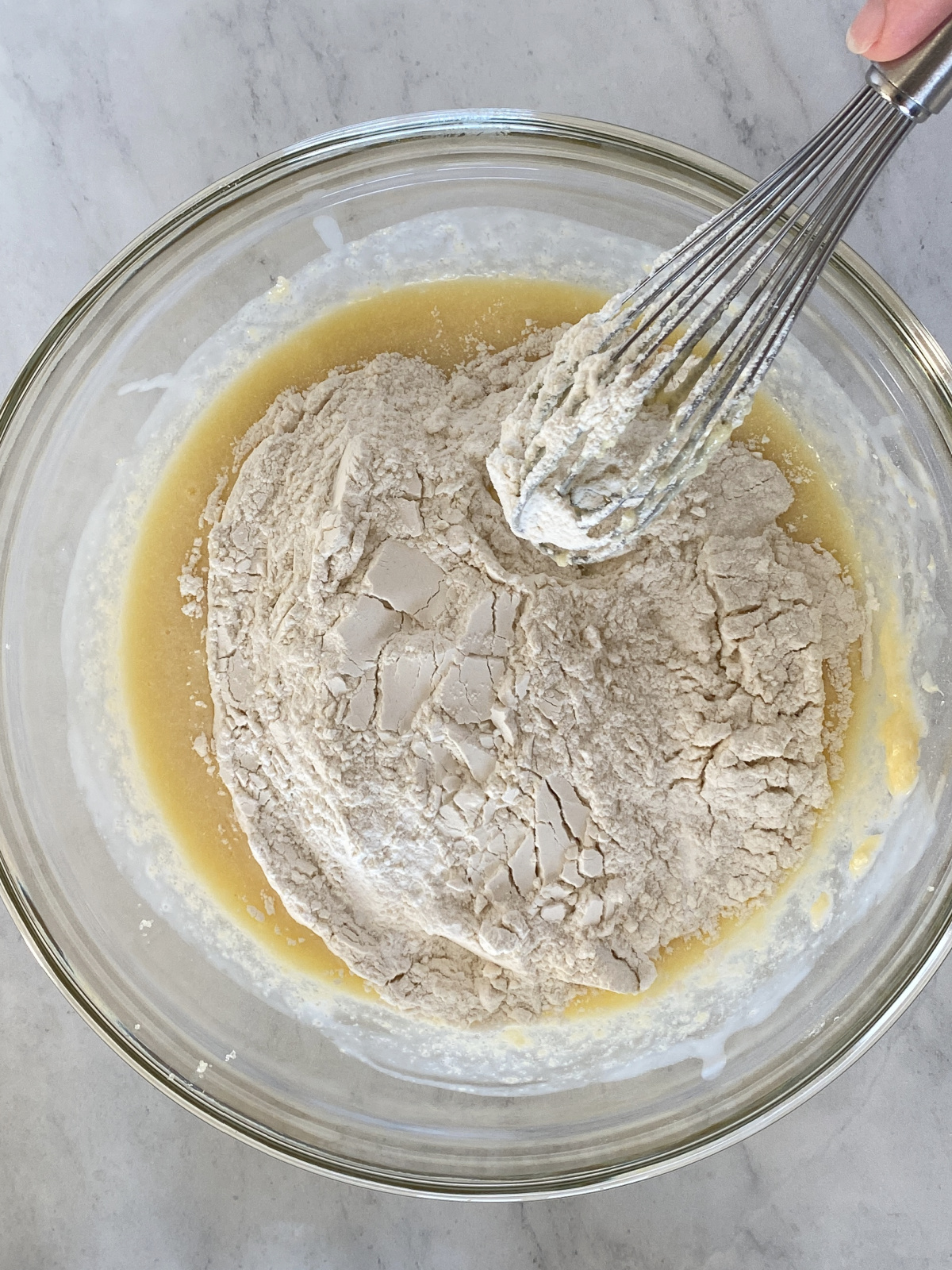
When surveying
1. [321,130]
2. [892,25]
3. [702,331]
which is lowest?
[702,331]

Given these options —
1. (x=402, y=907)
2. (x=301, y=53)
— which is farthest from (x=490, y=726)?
(x=301, y=53)

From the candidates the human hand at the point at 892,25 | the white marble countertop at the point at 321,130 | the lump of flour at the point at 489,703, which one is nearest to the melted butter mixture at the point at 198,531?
the lump of flour at the point at 489,703

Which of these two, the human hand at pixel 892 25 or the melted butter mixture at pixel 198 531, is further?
the melted butter mixture at pixel 198 531

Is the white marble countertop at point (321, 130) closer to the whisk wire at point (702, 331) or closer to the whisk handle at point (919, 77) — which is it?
the whisk wire at point (702, 331)

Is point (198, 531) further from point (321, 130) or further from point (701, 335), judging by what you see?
point (701, 335)

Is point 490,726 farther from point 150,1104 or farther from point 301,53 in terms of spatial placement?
point 301,53

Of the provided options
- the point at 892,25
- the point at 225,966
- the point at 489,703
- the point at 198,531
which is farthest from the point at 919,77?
the point at 225,966
